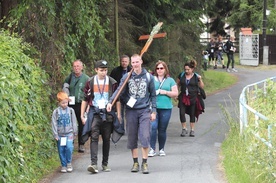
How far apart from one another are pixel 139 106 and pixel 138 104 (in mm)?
38

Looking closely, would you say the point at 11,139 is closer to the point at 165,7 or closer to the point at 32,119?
the point at 32,119

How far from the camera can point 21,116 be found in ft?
26.5

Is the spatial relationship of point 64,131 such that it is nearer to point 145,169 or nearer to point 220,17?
point 145,169

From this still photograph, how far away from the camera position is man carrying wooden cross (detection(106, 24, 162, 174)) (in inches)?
404

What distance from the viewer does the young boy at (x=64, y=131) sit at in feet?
34.5

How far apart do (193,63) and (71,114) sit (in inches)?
164

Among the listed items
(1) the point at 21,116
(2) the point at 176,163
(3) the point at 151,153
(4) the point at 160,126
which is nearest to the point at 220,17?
(4) the point at 160,126

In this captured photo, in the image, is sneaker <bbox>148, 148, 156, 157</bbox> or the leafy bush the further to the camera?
sneaker <bbox>148, 148, 156, 157</bbox>

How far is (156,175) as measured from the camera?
10.1 m

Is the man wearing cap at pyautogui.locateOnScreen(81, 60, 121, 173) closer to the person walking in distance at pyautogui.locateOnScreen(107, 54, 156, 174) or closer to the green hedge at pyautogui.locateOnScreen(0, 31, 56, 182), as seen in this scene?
the person walking in distance at pyautogui.locateOnScreen(107, 54, 156, 174)

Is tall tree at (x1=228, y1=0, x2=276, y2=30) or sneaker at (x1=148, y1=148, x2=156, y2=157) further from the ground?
tall tree at (x1=228, y1=0, x2=276, y2=30)

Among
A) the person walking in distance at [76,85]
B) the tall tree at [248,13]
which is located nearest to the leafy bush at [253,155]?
the person walking in distance at [76,85]

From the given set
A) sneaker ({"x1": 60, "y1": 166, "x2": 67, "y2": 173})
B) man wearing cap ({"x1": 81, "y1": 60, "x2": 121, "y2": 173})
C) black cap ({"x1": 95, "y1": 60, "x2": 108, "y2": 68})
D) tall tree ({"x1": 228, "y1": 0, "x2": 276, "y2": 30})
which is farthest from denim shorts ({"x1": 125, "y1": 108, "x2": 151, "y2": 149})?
tall tree ({"x1": 228, "y1": 0, "x2": 276, "y2": 30})

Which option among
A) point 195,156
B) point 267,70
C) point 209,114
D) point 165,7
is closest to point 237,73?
point 267,70
